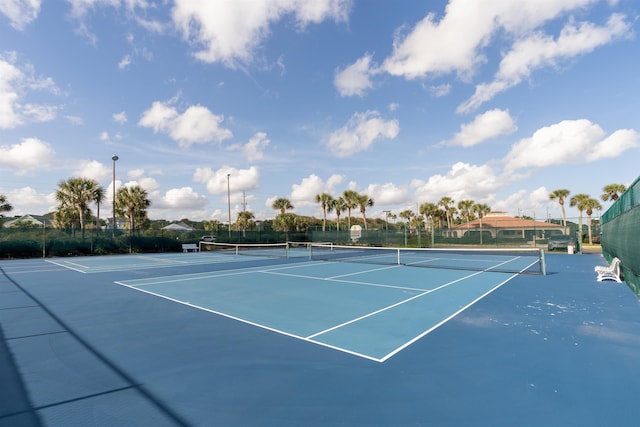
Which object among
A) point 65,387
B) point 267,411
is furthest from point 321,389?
point 65,387

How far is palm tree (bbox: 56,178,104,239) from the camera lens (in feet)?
101

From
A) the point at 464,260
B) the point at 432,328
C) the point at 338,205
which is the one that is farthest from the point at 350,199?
the point at 432,328

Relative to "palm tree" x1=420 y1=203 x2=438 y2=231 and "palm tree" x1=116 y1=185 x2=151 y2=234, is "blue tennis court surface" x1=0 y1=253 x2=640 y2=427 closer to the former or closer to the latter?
"palm tree" x1=116 y1=185 x2=151 y2=234

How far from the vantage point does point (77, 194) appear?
31.2 m

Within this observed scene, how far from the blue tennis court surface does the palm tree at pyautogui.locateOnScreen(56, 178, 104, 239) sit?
2672 centimetres

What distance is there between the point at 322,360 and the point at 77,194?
34.9m

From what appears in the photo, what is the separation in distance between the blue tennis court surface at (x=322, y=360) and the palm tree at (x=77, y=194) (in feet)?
87.7

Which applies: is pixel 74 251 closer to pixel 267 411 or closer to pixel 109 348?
pixel 109 348

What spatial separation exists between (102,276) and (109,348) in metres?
10.3

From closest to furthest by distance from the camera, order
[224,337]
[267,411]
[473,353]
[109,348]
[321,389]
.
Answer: [267,411]
[321,389]
[473,353]
[109,348]
[224,337]

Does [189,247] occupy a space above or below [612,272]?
above

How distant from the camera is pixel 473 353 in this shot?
4.69 meters

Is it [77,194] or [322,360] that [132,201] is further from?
[322,360]

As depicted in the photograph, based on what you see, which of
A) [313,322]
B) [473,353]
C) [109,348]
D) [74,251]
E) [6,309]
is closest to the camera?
[473,353]
